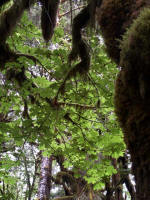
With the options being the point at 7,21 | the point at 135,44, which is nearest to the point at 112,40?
the point at 135,44

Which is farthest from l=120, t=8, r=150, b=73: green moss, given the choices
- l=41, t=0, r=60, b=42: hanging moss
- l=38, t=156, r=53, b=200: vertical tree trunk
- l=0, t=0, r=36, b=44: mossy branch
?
l=38, t=156, r=53, b=200: vertical tree trunk

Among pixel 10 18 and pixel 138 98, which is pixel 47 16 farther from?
pixel 138 98

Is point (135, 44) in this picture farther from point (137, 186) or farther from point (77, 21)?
point (77, 21)

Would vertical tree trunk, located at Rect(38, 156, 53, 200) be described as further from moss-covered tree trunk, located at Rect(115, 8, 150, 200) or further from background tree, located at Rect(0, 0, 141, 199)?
moss-covered tree trunk, located at Rect(115, 8, 150, 200)

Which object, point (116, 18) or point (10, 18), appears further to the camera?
point (10, 18)

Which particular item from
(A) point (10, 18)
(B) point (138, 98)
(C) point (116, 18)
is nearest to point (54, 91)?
(A) point (10, 18)

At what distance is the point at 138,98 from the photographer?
1.42 metres

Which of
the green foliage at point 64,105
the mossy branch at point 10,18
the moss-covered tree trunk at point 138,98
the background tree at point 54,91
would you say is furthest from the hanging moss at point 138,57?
the mossy branch at point 10,18

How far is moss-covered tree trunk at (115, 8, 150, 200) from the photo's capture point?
1.31 metres

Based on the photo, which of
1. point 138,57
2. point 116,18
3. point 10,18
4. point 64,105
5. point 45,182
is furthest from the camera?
point 45,182

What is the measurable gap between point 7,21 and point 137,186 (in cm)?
336

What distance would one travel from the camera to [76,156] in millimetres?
4957

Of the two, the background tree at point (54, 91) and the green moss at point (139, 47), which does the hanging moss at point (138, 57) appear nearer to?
the green moss at point (139, 47)

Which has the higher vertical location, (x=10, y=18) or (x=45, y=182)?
(x=10, y=18)
